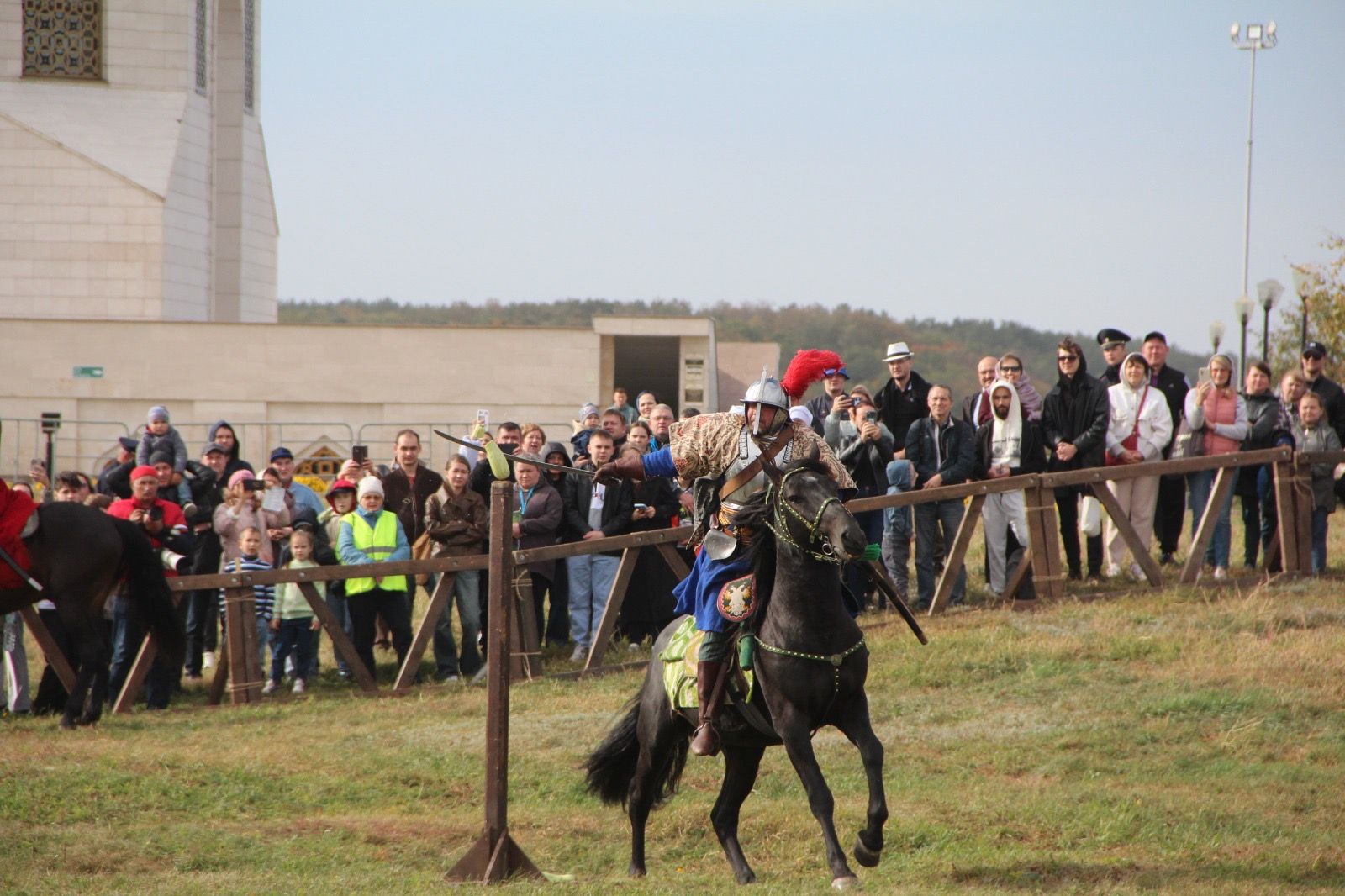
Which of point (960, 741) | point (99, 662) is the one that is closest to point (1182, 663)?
point (960, 741)

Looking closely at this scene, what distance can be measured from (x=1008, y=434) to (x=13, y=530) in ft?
27.6

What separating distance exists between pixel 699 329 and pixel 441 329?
525 cm

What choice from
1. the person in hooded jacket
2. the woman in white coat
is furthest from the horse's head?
the person in hooded jacket

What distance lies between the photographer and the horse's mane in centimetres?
665

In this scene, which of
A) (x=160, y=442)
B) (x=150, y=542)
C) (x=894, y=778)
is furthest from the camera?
(x=160, y=442)

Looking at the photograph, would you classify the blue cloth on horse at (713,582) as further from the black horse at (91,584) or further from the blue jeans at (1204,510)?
the blue jeans at (1204,510)

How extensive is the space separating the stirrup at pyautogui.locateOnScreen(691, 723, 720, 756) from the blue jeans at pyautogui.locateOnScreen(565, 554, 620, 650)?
5543 millimetres

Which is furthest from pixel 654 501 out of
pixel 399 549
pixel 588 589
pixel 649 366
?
pixel 649 366

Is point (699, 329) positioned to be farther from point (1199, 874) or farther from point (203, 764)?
point (1199, 874)

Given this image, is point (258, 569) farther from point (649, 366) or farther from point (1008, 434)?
point (649, 366)

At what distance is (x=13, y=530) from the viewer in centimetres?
1081

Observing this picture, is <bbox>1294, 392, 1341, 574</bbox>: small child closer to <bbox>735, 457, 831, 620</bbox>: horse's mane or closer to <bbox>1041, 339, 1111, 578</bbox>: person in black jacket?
<bbox>1041, 339, 1111, 578</bbox>: person in black jacket

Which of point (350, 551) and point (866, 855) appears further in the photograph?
point (350, 551)

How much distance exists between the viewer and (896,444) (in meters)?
13.5
